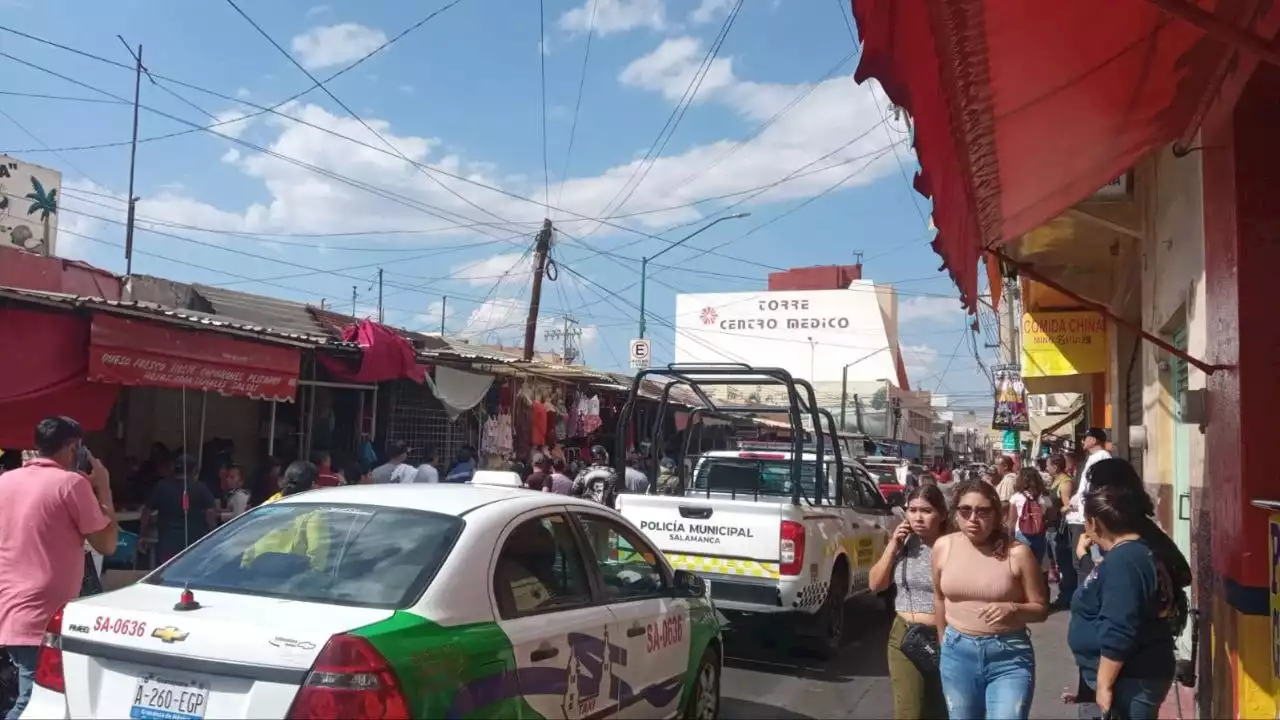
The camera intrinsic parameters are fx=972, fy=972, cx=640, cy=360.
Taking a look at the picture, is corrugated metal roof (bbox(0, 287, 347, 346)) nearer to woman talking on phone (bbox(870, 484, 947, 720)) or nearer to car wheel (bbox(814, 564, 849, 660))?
car wheel (bbox(814, 564, 849, 660))

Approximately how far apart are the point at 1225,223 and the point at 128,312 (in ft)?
26.6

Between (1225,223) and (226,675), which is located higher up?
(1225,223)

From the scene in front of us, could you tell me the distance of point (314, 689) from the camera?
314 cm

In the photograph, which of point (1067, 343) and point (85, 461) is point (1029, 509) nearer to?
point (1067, 343)

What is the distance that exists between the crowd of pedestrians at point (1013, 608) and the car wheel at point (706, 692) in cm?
120

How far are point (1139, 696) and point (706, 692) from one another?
2488mm

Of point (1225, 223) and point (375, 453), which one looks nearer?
point (1225, 223)

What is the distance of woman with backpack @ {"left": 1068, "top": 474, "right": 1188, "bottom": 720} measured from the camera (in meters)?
4.11

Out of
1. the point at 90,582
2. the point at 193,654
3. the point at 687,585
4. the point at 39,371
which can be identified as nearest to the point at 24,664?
the point at 90,582

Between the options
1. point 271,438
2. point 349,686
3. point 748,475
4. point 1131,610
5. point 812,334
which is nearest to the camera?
point 349,686

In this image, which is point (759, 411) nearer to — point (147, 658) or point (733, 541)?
point (733, 541)

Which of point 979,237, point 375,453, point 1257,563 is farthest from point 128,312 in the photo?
point 1257,563

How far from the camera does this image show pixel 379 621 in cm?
340

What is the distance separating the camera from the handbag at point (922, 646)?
4.88 m
